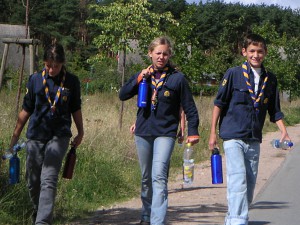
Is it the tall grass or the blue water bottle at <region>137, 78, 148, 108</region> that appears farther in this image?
the tall grass

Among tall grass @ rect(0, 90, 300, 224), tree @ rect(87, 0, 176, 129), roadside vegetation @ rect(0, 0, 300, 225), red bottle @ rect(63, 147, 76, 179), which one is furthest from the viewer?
tree @ rect(87, 0, 176, 129)

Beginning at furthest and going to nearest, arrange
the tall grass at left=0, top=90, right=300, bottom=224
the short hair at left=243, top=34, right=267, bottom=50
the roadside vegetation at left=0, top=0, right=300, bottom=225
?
the roadside vegetation at left=0, top=0, right=300, bottom=225
the tall grass at left=0, top=90, right=300, bottom=224
the short hair at left=243, top=34, right=267, bottom=50

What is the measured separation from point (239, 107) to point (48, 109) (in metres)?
1.85

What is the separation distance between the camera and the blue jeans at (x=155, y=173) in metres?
6.75

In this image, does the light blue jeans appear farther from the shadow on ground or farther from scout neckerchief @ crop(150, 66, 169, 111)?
the shadow on ground

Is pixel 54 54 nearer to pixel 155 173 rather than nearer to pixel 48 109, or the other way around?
pixel 48 109

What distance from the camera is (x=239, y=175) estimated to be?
665 cm

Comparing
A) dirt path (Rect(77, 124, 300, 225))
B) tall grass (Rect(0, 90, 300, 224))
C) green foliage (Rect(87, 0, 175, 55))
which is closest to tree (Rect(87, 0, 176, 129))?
green foliage (Rect(87, 0, 175, 55))

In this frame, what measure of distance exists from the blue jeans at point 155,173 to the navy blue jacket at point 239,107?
1.94 feet

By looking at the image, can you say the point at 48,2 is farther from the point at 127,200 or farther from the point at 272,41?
the point at 127,200

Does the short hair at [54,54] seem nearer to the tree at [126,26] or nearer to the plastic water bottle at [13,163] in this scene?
the plastic water bottle at [13,163]

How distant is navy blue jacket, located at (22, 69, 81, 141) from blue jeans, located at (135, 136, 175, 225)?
833mm

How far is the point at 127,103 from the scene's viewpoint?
18859mm

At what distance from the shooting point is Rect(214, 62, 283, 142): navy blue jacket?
6.71m
